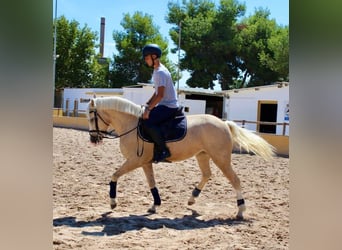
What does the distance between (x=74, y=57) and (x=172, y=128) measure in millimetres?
6887

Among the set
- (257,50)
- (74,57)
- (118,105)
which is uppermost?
(257,50)

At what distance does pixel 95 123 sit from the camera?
115 inches

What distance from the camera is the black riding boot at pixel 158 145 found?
2.74 m

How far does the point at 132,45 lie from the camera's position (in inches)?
499

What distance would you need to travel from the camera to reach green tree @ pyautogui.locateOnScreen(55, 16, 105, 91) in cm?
857

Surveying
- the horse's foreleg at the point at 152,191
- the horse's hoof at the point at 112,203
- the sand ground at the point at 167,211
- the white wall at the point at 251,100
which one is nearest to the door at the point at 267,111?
the white wall at the point at 251,100

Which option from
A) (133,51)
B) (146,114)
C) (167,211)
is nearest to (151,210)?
(167,211)

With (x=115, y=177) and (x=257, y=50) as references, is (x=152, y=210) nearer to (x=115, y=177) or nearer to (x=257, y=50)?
(x=115, y=177)

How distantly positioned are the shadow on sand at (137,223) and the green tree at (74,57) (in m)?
5.80

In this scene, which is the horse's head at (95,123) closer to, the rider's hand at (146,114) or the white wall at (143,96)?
the rider's hand at (146,114)

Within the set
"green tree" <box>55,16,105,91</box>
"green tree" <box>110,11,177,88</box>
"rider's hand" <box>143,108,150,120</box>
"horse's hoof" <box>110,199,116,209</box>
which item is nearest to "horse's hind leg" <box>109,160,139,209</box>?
"horse's hoof" <box>110,199,116,209</box>
